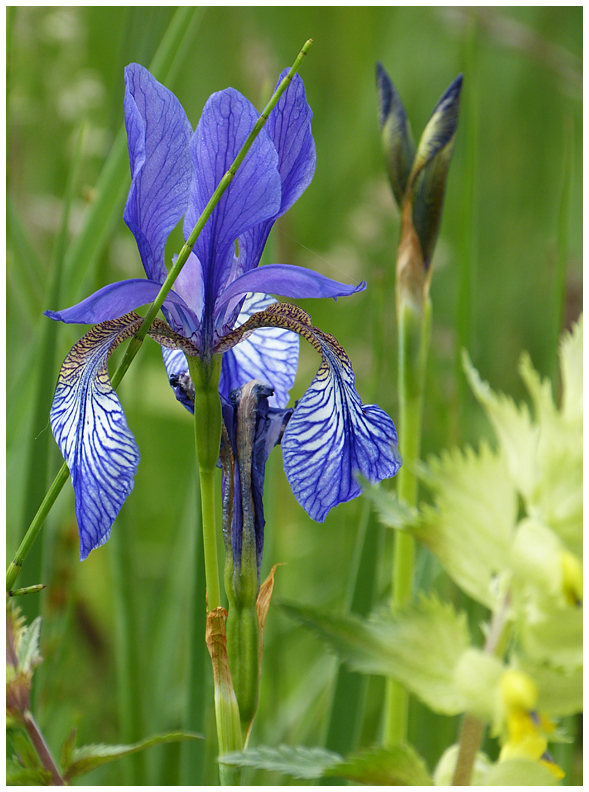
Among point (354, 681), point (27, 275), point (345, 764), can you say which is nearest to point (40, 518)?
point (345, 764)

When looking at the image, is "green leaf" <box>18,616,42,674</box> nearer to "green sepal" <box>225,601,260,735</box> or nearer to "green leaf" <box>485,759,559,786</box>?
"green sepal" <box>225,601,260,735</box>

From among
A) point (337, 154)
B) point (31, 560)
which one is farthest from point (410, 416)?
point (337, 154)

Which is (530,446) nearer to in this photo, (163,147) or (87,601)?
(163,147)

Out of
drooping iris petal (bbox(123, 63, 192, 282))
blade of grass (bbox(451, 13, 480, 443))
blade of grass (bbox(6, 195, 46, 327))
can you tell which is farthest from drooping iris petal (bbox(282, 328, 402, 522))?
blade of grass (bbox(6, 195, 46, 327))

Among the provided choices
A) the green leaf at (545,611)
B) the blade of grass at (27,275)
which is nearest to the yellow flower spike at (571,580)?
the green leaf at (545,611)

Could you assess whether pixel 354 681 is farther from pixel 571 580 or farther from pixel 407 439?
pixel 571 580
